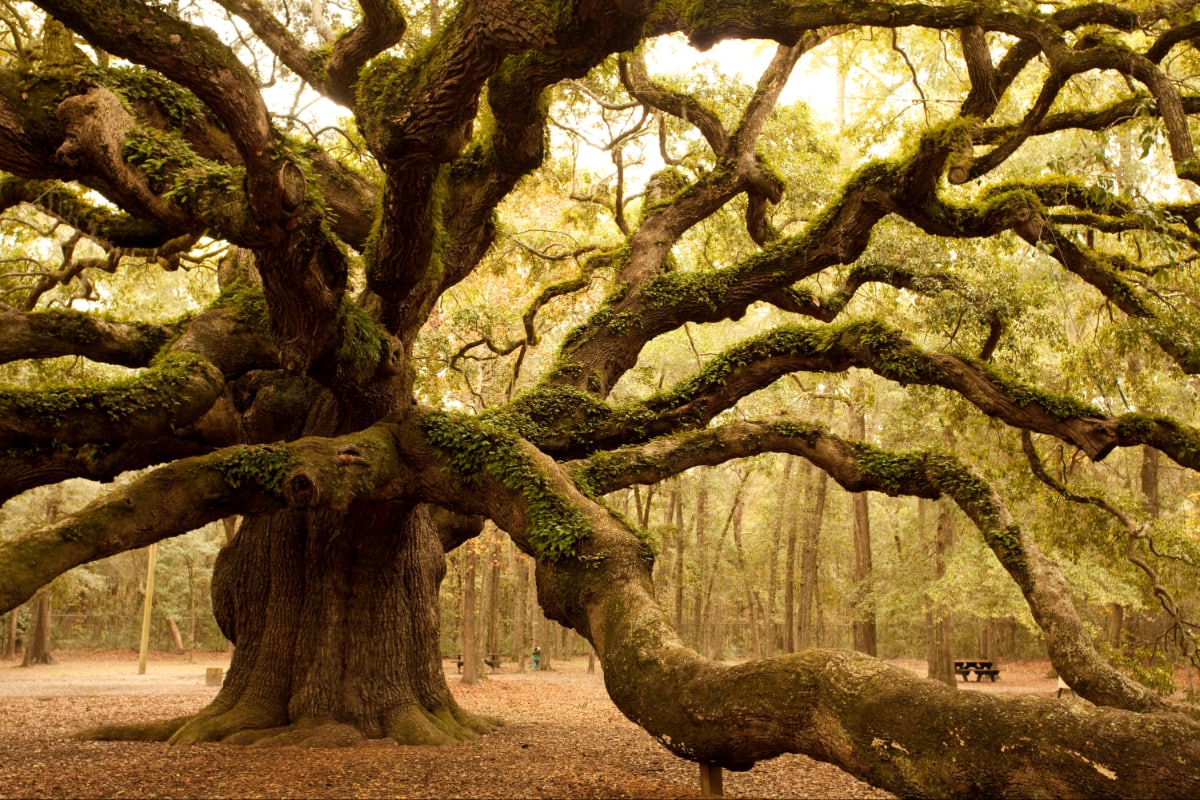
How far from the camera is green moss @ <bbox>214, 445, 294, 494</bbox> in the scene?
266 inches

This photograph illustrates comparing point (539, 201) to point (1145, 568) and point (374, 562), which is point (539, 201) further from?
point (1145, 568)

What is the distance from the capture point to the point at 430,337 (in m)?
14.2

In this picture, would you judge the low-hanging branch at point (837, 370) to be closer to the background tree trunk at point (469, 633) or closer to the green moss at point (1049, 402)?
the green moss at point (1049, 402)

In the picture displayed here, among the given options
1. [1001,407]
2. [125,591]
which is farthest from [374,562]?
[125,591]

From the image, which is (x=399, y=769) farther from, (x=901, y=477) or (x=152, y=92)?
(x=152, y=92)

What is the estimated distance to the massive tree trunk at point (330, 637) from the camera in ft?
29.1

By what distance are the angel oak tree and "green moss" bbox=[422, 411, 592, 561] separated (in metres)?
0.04

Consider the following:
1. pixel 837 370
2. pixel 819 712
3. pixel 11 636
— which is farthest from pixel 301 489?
pixel 11 636

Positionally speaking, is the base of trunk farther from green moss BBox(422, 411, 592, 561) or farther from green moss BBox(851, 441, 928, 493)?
green moss BBox(851, 441, 928, 493)

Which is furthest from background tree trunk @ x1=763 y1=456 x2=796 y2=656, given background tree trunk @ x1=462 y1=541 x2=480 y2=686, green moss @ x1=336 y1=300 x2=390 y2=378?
green moss @ x1=336 y1=300 x2=390 y2=378

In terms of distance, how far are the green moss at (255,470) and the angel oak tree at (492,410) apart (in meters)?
0.03

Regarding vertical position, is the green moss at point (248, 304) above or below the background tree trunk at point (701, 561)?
above

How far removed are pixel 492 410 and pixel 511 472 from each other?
6.88ft

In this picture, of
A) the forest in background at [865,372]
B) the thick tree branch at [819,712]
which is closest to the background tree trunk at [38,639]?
the forest in background at [865,372]
